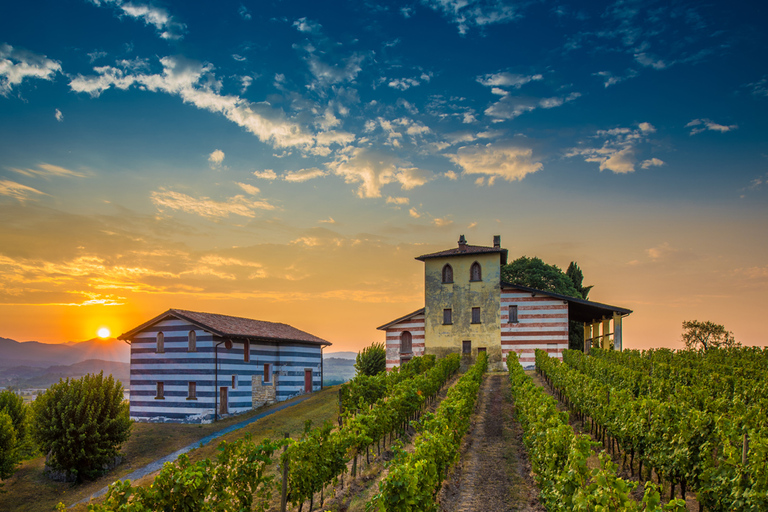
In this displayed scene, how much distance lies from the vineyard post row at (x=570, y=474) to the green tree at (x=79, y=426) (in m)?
17.2

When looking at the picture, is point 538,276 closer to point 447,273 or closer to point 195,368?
point 447,273

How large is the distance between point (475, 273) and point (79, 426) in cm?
2524

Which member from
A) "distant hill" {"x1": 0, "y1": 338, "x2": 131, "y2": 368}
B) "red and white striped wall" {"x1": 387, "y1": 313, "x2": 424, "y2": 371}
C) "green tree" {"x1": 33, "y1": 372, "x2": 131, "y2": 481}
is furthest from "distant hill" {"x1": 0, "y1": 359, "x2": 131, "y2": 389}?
"green tree" {"x1": 33, "y1": 372, "x2": 131, "y2": 481}

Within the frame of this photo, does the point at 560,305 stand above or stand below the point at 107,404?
above

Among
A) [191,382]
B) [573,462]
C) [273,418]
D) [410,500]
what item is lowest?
[273,418]

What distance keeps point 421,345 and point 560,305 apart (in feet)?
33.9

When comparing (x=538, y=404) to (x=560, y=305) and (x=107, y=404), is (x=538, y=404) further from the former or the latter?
(x=560, y=305)

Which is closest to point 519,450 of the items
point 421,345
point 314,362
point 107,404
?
point 107,404

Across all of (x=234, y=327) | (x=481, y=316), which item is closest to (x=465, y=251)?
(x=481, y=316)

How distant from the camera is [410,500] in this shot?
7.28 metres

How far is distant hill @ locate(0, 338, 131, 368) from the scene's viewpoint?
17055 centimetres

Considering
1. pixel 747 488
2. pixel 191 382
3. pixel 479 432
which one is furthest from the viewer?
pixel 191 382

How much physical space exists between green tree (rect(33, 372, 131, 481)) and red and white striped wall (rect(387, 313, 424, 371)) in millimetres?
19370

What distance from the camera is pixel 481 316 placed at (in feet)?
113
